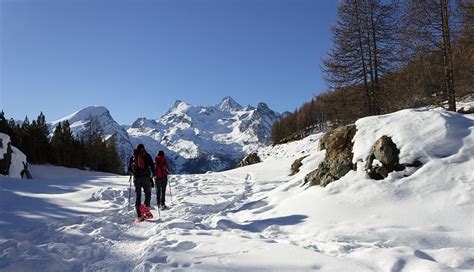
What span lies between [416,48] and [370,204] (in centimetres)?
1157

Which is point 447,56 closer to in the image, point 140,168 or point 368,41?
point 368,41

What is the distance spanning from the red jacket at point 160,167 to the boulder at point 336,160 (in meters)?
4.98

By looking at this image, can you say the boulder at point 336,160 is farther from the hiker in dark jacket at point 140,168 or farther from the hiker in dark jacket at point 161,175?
the hiker in dark jacket at point 140,168

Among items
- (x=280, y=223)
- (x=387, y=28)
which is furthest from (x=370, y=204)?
(x=387, y=28)

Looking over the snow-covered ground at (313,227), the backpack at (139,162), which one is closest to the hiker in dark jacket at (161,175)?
the snow-covered ground at (313,227)

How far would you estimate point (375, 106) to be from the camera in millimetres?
18406

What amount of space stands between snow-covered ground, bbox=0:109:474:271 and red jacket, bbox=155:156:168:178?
4.35ft

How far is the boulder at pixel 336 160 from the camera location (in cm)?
991

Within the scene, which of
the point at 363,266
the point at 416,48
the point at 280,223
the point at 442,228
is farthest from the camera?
the point at 416,48

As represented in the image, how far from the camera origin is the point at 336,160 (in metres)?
10.4

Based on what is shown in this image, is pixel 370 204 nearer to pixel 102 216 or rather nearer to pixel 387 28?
pixel 102 216

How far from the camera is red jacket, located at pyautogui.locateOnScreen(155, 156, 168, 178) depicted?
40.0 feet

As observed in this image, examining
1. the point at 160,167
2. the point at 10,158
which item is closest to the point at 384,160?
the point at 160,167

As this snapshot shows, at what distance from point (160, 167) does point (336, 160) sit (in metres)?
6.03
